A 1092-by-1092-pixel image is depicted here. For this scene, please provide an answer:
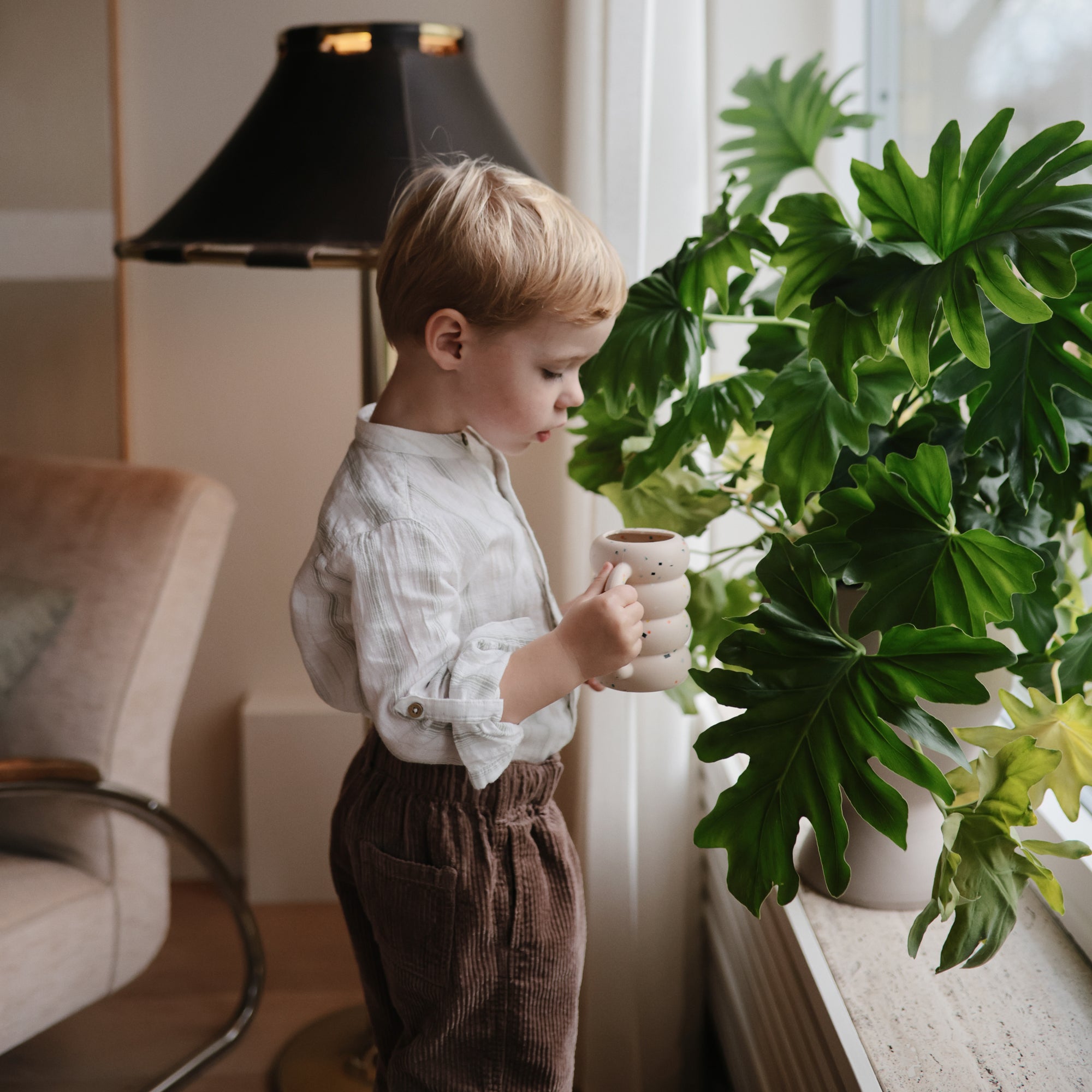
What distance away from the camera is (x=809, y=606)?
28.9 inches

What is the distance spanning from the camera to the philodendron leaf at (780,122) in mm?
1136

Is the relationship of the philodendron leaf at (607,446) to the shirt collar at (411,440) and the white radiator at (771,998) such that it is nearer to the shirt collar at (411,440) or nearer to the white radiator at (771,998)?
the shirt collar at (411,440)

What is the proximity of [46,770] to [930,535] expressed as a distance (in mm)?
1056

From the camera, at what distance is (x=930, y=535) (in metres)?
0.75

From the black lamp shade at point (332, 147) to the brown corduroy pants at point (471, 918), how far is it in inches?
23.5

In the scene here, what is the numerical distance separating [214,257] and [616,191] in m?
0.49

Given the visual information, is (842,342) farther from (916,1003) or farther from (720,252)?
(916,1003)

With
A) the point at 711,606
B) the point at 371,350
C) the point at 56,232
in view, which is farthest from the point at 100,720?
the point at 56,232

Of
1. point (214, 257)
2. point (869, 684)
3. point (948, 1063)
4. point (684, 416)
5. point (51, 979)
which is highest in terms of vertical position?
point (214, 257)

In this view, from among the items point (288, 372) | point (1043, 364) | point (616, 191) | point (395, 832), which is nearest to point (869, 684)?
point (1043, 364)

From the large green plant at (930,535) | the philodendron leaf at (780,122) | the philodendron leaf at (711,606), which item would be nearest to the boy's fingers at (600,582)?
the large green plant at (930,535)

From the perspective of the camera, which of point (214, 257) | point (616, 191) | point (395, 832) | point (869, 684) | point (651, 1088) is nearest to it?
point (869, 684)

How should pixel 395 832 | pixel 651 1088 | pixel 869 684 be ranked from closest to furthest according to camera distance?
pixel 869 684, pixel 395 832, pixel 651 1088

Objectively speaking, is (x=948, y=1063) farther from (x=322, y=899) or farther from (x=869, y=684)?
(x=322, y=899)
